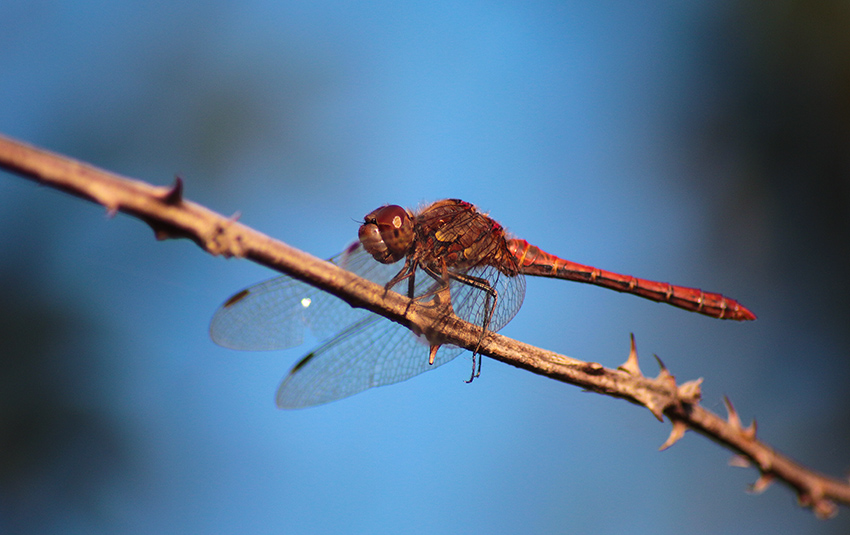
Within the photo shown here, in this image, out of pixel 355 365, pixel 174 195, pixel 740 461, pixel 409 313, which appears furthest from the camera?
pixel 355 365

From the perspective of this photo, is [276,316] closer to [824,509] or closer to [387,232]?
[387,232]

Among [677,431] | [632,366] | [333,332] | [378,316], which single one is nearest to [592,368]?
[632,366]

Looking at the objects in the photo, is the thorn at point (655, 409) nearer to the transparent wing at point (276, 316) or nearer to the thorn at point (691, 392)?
the thorn at point (691, 392)

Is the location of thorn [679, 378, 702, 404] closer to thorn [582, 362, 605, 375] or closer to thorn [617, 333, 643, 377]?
thorn [617, 333, 643, 377]

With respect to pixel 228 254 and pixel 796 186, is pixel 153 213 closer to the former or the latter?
pixel 228 254

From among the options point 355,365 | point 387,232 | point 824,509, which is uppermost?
point 387,232

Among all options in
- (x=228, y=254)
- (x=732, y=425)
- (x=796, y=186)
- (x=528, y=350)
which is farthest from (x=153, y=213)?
(x=796, y=186)

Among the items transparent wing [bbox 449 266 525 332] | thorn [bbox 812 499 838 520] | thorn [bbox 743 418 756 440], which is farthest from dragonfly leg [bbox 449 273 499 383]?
thorn [bbox 812 499 838 520]

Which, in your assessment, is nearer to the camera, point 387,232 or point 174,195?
point 174,195
